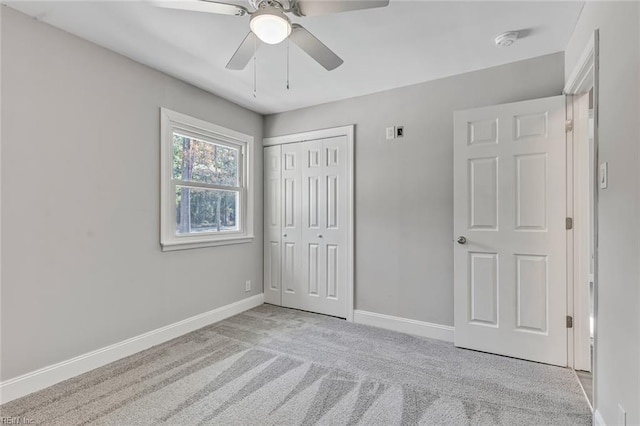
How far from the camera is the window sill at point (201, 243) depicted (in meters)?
2.89

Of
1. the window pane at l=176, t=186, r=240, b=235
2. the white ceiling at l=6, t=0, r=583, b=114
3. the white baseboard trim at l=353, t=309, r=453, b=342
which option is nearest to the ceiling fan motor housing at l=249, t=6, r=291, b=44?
the white ceiling at l=6, t=0, r=583, b=114

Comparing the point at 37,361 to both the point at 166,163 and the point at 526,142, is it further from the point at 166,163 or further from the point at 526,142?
the point at 526,142

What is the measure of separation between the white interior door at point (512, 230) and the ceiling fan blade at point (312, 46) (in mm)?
1408

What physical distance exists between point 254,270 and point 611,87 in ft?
11.5

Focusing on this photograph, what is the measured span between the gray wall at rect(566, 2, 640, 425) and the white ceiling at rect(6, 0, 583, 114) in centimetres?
55

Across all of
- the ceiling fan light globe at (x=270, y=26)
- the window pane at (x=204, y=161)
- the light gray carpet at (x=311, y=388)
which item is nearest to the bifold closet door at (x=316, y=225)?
the window pane at (x=204, y=161)

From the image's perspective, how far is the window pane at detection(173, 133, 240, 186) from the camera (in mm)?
3074

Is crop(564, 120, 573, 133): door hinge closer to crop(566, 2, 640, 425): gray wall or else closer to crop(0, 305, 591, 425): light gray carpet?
crop(566, 2, 640, 425): gray wall

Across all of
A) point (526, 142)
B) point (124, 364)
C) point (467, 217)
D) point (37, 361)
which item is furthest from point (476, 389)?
point (37, 361)

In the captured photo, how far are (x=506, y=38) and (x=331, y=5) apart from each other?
148 cm

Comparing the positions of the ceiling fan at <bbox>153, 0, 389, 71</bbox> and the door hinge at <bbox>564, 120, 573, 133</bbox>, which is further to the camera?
the door hinge at <bbox>564, 120, 573, 133</bbox>

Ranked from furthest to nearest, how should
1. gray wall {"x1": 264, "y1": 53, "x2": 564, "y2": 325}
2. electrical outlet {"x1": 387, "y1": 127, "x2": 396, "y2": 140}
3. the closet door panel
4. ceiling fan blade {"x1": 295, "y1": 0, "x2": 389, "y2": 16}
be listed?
the closet door panel < electrical outlet {"x1": 387, "y1": 127, "x2": 396, "y2": 140} < gray wall {"x1": 264, "y1": 53, "x2": 564, "y2": 325} < ceiling fan blade {"x1": 295, "y1": 0, "x2": 389, "y2": 16}

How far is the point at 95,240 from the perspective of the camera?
2377 mm

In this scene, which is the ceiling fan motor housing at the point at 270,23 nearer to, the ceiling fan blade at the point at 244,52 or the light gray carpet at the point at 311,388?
the ceiling fan blade at the point at 244,52
